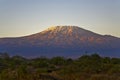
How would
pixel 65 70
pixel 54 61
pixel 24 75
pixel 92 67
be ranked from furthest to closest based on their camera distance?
pixel 54 61
pixel 92 67
pixel 65 70
pixel 24 75

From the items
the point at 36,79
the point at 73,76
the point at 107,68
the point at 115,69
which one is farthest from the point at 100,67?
the point at 36,79

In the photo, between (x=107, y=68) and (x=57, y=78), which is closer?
(x=57, y=78)

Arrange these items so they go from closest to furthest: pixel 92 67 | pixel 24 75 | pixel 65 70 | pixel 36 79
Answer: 1. pixel 36 79
2. pixel 24 75
3. pixel 65 70
4. pixel 92 67

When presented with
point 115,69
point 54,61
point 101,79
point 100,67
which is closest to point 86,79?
point 101,79

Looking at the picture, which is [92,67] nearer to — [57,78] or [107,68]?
[107,68]

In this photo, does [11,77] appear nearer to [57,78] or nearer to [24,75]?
[24,75]

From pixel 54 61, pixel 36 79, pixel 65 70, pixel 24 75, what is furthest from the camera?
pixel 54 61

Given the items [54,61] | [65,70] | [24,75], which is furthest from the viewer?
[54,61]

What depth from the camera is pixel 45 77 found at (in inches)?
1214

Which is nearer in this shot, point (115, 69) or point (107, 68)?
point (115, 69)

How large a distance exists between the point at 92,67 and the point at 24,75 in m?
10.5

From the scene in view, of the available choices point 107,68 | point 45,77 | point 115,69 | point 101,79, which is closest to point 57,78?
point 45,77

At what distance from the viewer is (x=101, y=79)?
3075 cm

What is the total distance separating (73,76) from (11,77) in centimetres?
500
